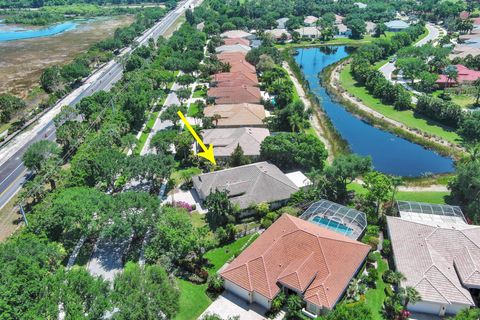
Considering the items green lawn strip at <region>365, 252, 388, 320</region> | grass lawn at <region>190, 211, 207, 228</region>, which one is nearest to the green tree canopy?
grass lawn at <region>190, 211, 207, 228</region>

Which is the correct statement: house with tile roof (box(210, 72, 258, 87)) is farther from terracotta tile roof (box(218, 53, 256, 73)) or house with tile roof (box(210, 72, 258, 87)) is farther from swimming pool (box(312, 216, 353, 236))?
swimming pool (box(312, 216, 353, 236))

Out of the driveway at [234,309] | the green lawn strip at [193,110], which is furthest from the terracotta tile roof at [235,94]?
the driveway at [234,309]

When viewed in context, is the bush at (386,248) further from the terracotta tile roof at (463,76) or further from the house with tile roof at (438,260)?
the terracotta tile roof at (463,76)

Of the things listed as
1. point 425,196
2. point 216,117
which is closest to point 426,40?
point 216,117

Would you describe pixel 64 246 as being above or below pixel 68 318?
below

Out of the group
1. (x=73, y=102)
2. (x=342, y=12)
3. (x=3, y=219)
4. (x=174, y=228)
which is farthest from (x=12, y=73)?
(x=342, y=12)

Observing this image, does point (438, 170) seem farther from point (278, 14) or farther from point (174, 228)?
point (278, 14)

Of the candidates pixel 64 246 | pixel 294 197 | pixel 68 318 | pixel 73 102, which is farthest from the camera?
pixel 73 102
